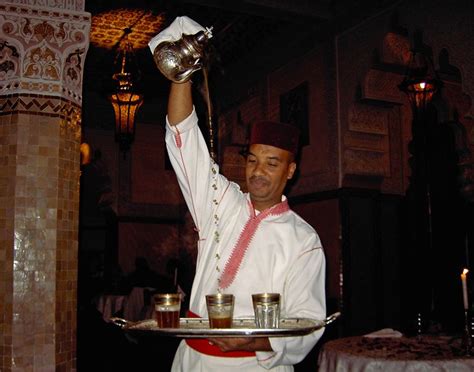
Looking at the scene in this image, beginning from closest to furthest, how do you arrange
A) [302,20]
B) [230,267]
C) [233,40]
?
[230,267]
[302,20]
[233,40]

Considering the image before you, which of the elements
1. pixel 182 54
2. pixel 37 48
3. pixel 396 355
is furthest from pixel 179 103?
pixel 396 355

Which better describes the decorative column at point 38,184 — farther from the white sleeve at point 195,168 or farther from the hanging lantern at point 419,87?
the hanging lantern at point 419,87

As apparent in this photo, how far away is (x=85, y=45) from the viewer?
4160 mm

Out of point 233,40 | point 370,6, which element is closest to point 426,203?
point 370,6

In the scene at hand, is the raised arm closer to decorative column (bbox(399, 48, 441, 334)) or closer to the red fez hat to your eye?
the red fez hat

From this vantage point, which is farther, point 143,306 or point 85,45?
point 143,306

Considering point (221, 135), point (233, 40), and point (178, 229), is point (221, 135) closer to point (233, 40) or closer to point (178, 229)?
point (233, 40)

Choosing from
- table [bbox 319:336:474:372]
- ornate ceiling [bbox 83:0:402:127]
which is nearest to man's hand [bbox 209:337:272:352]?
table [bbox 319:336:474:372]

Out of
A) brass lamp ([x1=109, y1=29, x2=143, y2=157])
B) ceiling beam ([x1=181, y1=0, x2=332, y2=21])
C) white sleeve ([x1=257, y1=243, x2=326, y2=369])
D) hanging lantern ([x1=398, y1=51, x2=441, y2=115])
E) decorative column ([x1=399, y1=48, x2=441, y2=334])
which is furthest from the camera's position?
decorative column ([x1=399, y1=48, x2=441, y2=334])

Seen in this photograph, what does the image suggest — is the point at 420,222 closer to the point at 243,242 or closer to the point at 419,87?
the point at 419,87

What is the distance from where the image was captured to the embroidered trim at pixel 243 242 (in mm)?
2262

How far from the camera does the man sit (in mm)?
2205

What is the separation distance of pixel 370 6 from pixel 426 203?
315cm

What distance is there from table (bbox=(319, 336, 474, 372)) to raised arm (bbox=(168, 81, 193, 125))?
2.37m
